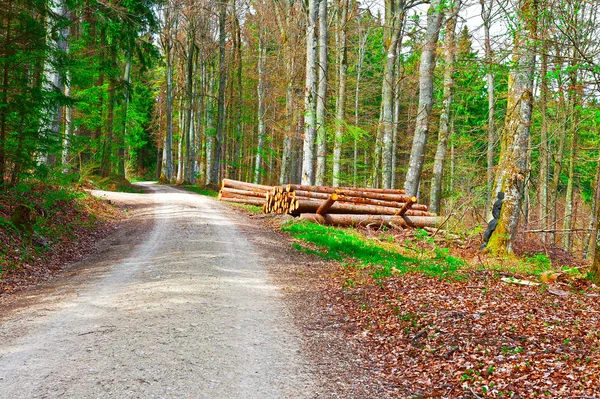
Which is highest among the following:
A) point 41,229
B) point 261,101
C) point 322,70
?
point 261,101

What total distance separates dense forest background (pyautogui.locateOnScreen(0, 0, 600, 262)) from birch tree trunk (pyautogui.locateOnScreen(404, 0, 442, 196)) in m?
0.05

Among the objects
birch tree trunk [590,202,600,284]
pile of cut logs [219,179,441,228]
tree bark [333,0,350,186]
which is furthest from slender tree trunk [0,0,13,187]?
birch tree trunk [590,202,600,284]

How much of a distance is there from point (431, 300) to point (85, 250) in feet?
28.2

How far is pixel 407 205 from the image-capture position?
54.4ft

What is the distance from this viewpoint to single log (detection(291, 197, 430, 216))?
16.0m

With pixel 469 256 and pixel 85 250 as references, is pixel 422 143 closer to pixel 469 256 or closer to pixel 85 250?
pixel 469 256

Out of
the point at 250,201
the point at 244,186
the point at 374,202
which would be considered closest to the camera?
the point at 374,202

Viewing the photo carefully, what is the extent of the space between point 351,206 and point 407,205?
208 cm

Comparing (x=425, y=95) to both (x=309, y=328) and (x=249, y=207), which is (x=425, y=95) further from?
(x=309, y=328)

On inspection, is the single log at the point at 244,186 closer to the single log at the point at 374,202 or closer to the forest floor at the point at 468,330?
the single log at the point at 374,202

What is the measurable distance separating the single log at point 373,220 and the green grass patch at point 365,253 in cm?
78

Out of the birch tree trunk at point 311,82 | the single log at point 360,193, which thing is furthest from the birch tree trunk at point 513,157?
the birch tree trunk at point 311,82

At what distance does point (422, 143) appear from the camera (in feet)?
52.6

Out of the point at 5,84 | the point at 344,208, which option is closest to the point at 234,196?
the point at 344,208
